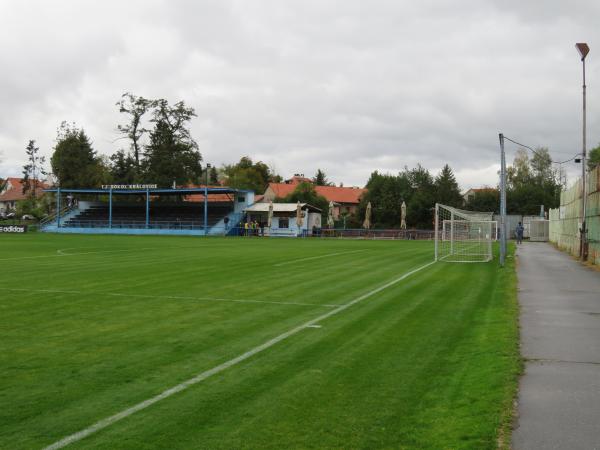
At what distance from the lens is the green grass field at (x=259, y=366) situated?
4777 mm

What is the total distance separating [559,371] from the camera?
666 centimetres

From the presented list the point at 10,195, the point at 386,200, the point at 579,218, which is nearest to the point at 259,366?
the point at 579,218

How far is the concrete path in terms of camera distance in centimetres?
464

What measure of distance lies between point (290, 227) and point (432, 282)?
170ft

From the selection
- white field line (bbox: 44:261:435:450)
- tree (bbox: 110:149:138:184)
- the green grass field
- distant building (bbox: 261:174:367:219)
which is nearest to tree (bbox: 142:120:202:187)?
tree (bbox: 110:149:138:184)

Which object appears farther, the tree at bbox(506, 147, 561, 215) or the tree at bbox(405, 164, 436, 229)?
the tree at bbox(506, 147, 561, 215)

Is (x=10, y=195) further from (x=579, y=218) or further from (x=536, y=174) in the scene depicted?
(x=579, y=218)

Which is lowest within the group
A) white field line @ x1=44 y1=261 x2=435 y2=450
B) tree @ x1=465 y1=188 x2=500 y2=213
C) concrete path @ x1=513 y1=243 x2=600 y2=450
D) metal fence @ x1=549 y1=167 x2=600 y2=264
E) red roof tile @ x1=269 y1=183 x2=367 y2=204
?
white field line @ x1=44 y1=261 x2=435 y2=450

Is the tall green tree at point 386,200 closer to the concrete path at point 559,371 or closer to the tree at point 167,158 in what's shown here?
the tree at point 167,158

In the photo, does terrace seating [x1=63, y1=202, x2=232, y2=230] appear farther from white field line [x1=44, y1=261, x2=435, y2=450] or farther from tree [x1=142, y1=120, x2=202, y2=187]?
white field line [x1=44, y1=261, x2=435, y2=450]

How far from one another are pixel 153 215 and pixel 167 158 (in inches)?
511

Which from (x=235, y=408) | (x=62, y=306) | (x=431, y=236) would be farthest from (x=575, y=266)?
(x=431, y=236)

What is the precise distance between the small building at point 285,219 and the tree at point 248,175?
32.9m

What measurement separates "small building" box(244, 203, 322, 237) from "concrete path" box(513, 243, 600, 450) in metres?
53.0
